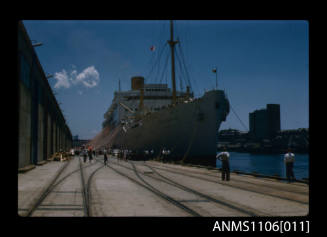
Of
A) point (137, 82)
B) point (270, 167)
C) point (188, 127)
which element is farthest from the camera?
point (137, 82)

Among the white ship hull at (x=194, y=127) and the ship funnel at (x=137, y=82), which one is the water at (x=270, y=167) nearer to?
the white ship hull at (x=194, y=127)

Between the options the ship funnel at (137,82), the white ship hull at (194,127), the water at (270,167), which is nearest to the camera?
the white ship hull at (194,127)

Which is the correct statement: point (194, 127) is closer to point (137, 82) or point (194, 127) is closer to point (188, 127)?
point (188, 127)

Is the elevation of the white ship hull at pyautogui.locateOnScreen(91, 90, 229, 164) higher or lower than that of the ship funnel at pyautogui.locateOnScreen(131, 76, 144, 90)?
lower

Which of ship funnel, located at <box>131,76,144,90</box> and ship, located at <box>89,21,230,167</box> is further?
ship funnel, located at <box>131,76,144,90</box>

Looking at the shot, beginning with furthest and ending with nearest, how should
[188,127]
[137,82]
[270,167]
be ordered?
[137,82]
[270,167]
[188,127]

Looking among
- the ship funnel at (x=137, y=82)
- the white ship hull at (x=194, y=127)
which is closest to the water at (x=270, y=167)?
the white ship hull at (x=194, y=127)

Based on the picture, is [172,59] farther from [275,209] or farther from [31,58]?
[275,209]

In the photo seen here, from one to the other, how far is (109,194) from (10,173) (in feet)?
21.3

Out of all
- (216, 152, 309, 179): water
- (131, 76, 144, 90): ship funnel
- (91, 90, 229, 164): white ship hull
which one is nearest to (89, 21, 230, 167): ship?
(91, 90, 229, 164): white ship hull

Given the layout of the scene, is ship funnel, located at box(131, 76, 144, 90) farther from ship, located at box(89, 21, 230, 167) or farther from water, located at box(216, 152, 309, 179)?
ship, located at box(89, 21, 230, 167)

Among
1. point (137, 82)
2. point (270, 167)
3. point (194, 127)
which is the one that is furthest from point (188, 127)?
point (137, 82)

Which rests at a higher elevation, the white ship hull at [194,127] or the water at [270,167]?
the white ship hull at [194,127]
